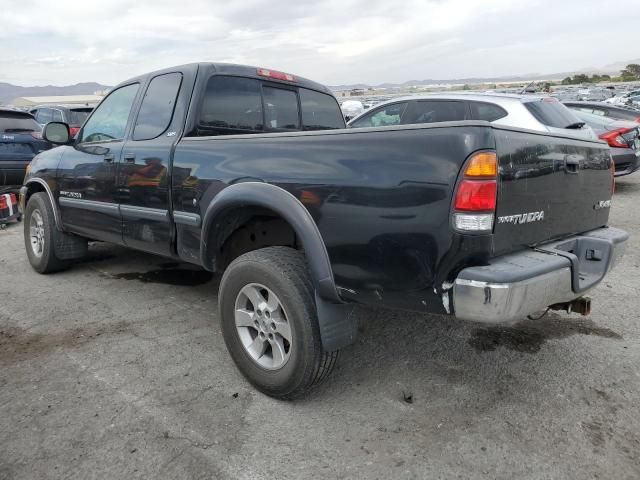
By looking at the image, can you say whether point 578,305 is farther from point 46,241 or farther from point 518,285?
point 46,241

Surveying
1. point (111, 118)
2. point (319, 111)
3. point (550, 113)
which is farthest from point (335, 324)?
point (550, 113)

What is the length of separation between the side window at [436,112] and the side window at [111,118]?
4144 millimetres

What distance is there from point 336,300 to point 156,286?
2.77 m

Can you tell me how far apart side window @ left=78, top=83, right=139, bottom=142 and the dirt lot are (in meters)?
1.45

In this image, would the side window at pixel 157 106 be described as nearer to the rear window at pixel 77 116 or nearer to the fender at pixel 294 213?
the fender at pixel 294 213

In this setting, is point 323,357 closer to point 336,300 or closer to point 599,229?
point 336,300

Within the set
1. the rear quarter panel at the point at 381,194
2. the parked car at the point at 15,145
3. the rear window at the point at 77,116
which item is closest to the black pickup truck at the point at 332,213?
the rear quarter panel at the point at 381,194

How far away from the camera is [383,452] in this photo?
2.36 meters

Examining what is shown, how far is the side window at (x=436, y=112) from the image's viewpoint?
6.87 m

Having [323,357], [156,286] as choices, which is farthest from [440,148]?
[156,286]

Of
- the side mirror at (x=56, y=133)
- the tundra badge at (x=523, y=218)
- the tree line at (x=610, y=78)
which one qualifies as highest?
the side mirror at (x=56, y=133)

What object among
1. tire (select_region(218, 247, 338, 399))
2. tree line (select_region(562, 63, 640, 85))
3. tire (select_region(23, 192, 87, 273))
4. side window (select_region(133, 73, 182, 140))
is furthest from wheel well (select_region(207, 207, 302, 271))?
tree line (select_region(562, 63, 640, 85))

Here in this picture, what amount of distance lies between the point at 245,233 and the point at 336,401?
1224mm

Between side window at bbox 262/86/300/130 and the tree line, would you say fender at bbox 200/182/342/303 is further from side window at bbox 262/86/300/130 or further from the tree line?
the tree line
